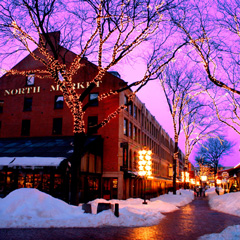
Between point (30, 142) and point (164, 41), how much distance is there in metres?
16.0

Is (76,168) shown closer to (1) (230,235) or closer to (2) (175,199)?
Answer: (1) (230,235)

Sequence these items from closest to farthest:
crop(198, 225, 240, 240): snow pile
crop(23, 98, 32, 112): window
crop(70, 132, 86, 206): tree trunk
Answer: crop(198, 225, 240, 240): snow pile < crop(70, 132, 86, 206): tree trunk < crop(23, 98, 32, 112): window

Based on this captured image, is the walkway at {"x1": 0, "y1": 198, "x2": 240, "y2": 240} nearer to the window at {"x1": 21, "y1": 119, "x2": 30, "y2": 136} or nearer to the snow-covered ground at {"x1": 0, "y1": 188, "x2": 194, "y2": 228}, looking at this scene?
the snow-covered ground at {"x1": 0, "y1": 188, "x2": 194, "y2": 228}

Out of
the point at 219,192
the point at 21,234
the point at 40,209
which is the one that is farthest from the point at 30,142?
the point at 219,192

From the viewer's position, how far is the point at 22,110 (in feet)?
99.5

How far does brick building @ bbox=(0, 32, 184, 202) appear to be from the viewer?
22.3 meters

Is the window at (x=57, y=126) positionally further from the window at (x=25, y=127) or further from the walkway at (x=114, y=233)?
the walkway at (x=114, y=233)

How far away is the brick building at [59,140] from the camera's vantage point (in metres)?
22.3

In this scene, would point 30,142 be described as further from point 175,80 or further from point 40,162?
point 175,80

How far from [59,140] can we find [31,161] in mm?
5806

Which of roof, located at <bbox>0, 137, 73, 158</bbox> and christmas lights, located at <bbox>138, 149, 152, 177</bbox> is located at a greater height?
roof, located at <bbox>0, 137, 73, 158</bbox>

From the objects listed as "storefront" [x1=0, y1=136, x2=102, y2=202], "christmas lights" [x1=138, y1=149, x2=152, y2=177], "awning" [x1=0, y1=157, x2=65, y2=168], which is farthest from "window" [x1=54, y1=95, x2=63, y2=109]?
"christmas lights" [x1=138, y1=149, x2=152, y2=177]

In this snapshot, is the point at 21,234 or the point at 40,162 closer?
the point at 21,234

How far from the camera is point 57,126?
29.0m
